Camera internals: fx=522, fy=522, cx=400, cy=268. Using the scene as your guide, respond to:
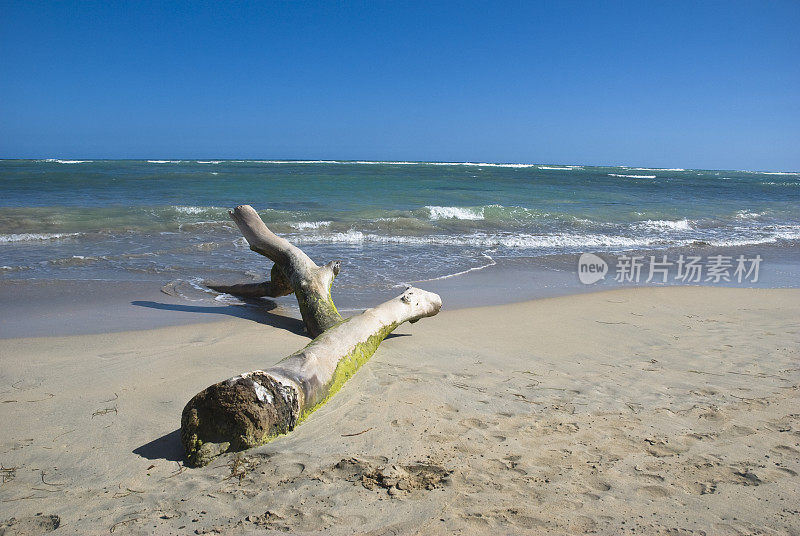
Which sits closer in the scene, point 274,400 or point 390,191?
point 274,400

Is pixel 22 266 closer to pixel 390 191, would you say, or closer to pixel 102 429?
pixel 102 429

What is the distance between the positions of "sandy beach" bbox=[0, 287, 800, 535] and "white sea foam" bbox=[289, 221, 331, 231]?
9113mm

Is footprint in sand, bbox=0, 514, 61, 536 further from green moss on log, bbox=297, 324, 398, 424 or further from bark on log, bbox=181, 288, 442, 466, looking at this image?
green moss on log, bbox=297, 324, 398, 424

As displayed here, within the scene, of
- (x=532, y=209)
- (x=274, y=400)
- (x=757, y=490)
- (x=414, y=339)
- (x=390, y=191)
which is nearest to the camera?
(x=757, y=490)

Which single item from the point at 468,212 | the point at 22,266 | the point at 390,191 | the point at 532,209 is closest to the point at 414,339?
the point at 22,266

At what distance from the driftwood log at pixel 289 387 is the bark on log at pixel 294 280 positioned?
0.05ft

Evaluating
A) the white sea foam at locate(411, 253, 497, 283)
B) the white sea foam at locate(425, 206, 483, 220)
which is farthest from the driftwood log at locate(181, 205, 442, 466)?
the white sea foam at locate(425, 206, 483, 220)

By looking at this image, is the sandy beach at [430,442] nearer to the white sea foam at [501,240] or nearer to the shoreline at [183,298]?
the shoreline at [183,298]

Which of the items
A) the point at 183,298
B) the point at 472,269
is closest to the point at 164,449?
the point at 183,298

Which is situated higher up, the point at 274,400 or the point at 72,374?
the point at 274,400

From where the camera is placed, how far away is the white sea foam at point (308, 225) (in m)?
13.7

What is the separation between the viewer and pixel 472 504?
83.4 inches

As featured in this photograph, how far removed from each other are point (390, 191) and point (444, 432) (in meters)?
21.8

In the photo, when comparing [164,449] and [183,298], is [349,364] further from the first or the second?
[183,298]
